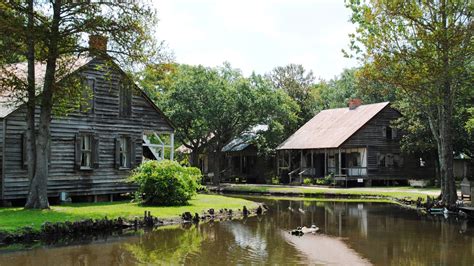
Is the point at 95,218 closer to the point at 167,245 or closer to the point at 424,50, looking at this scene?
the point at 167,245

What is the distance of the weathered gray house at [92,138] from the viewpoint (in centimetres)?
2514

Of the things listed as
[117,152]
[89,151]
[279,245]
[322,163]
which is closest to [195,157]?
[322,163]

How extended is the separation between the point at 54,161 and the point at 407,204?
66.5 feet

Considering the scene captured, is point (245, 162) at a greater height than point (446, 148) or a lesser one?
lesser

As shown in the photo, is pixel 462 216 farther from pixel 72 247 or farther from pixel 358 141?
pixel 358 141

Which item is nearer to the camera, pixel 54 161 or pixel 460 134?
pixel 54 161

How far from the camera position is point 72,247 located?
1731 cm

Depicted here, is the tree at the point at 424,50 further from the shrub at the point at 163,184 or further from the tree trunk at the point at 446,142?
the shrub at the point at 163,184

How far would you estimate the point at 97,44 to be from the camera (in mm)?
23188

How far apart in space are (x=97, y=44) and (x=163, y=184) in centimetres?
757

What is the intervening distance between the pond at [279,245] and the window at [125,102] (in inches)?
393

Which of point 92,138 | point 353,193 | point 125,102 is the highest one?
point 125,102

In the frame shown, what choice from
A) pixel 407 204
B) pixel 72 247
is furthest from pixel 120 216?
pixel 407 204

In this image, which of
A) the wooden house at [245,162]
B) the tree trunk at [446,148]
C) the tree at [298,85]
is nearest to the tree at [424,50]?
the tree trunk at [446,148]
